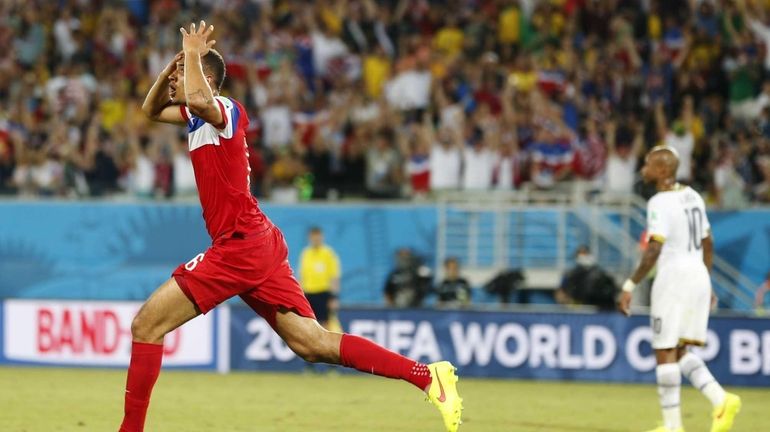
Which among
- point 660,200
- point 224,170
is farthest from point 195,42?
point 660,200

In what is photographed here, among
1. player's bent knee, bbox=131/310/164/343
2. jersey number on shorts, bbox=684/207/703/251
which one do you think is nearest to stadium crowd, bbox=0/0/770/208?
jersey number on shorts, bbox=684/207/703/251

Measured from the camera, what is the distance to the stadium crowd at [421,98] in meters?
20.0

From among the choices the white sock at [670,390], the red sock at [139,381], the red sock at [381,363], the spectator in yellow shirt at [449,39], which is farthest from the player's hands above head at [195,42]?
the spectator in yellow shirt at [449,39]

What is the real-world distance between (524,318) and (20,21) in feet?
38.1

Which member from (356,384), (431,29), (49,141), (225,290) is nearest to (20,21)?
(49,141)

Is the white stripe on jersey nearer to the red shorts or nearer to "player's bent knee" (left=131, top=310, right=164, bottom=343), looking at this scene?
the red shorts

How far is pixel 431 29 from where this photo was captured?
2273 centimetres

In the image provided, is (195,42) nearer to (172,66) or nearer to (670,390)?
(172,66)

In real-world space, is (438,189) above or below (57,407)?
above

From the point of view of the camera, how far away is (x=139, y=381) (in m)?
8.62

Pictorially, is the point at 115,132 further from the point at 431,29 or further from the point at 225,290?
the point at 225,290

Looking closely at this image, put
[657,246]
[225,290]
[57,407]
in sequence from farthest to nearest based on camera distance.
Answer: [57,407]
[657,246]
[225,290]

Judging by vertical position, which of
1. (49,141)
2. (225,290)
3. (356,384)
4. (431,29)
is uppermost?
(431,29)

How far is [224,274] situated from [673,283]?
3.87 m
